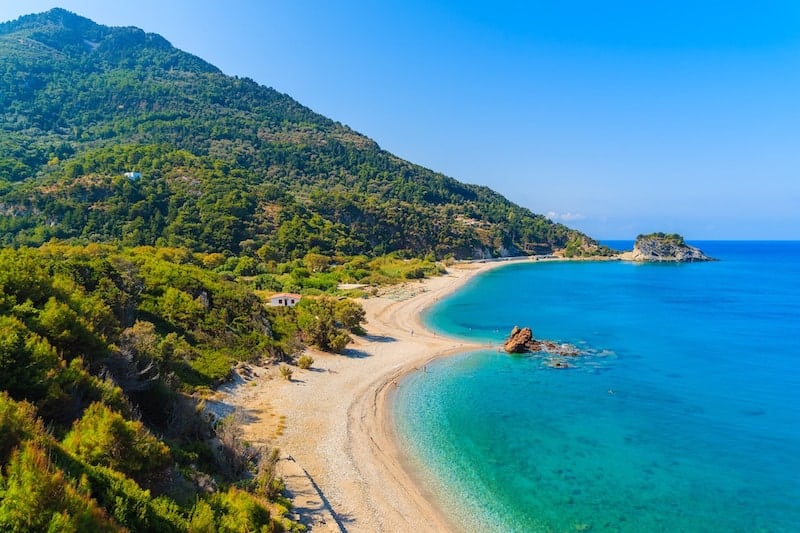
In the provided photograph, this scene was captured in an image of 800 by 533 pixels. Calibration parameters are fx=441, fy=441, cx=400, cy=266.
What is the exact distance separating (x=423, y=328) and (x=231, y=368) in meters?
24.3

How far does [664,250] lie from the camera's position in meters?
147

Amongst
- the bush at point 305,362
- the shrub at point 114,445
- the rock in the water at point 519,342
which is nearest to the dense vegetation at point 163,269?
the shrub at point 114,445

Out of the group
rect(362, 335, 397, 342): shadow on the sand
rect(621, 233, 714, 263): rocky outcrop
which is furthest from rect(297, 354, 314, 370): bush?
rect(621, 233, 714, 263): rocky outcrop

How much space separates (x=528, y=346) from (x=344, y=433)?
2296cm

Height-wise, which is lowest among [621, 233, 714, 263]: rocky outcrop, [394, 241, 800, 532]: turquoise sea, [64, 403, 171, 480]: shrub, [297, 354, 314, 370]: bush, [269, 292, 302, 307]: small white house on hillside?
[394, 241, 800, 532]: turquoise sea

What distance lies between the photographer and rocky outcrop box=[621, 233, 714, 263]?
14588 centimetres

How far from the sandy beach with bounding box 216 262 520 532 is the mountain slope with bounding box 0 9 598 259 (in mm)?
54603

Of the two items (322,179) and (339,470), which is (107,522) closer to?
(339,470)

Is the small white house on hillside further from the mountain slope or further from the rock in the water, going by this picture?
the mountain slope

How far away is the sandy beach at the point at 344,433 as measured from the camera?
15.5m

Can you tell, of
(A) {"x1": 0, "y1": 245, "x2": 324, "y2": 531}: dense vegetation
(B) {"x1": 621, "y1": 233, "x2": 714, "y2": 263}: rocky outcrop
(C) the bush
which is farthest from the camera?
(B) {"x1": 621, "y1": 233, "x2": 714, "y2": 263}: rocky outcrop

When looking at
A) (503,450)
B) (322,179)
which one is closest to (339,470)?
(503,450)

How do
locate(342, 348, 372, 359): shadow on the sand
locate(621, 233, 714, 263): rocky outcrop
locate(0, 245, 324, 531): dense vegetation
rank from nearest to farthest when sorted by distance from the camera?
locate(0, 245, 324, 531): dense vegetation, locate(342, 348, 372, 359): shadow on the sand, locate(621, 233, 714, 263): rocky outcrop

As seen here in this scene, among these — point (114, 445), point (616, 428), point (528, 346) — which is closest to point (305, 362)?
point (616, 428)
